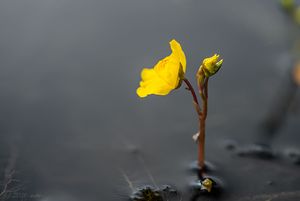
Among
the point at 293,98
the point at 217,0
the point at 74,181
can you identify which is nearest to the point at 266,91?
the point at 293,98

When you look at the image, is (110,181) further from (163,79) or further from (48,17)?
(48,17)

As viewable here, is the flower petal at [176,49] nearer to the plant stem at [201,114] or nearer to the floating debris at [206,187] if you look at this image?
the plant stem at [201,114]

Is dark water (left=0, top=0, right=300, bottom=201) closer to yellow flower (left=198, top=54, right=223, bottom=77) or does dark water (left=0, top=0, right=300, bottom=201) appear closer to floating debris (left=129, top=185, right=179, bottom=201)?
floating debris (left=129, top=185, right=179, bottom=201)

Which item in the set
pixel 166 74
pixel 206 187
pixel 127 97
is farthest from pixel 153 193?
pixel 127 97

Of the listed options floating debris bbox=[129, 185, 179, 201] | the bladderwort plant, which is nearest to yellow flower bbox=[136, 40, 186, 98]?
the bladderwort plant

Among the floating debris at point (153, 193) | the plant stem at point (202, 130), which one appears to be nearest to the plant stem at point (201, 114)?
the plant stem at point (202, 130)

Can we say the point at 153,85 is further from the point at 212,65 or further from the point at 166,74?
the point at 212,65
